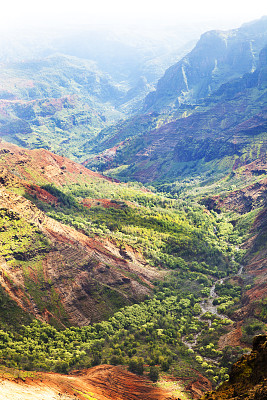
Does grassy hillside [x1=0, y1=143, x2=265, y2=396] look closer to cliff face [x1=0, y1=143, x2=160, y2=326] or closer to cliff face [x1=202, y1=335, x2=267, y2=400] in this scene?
cliff face [x1=0, y1=143, x2=160, y2=326]

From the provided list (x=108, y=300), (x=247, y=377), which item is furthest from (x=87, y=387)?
(x=108, y=300)

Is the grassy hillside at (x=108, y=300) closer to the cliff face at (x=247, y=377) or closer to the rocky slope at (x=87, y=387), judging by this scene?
the rocky slope at (x=87, y=387)

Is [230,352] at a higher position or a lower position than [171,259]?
lower

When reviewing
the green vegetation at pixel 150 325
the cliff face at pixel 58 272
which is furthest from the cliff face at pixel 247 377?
the cliff face at pixel 58 272

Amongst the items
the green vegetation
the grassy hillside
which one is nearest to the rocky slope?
the green vegetation

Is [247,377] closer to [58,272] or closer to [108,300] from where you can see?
[108,300]

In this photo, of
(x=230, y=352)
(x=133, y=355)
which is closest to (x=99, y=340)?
(x=133, y=355)

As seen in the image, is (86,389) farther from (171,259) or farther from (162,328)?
(171,259)

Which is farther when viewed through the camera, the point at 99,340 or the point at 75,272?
the point at 75,272
